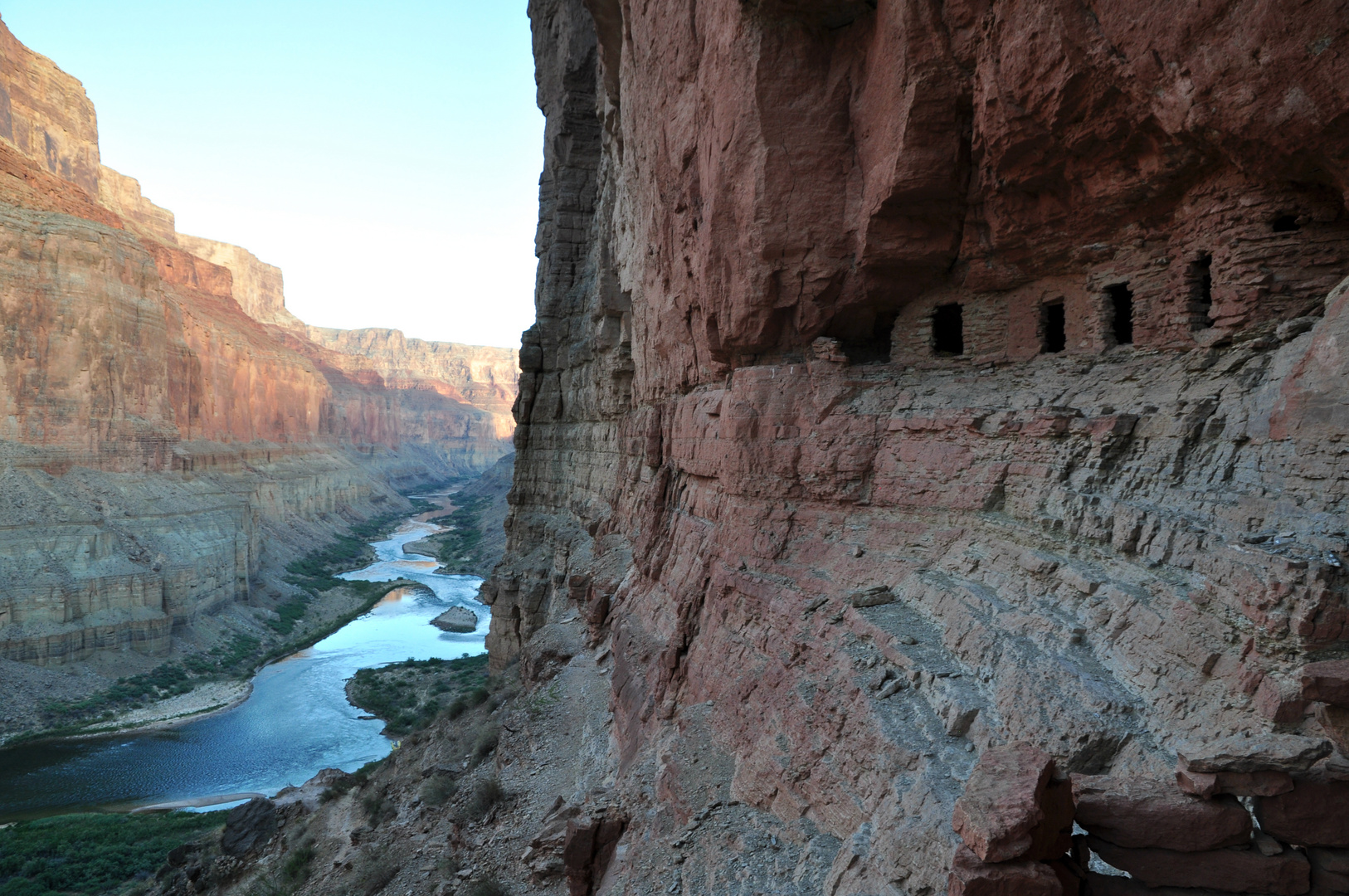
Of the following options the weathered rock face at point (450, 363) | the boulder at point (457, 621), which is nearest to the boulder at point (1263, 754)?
the boulder at point (457, 621)

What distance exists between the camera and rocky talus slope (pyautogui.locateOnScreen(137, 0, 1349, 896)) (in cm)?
461

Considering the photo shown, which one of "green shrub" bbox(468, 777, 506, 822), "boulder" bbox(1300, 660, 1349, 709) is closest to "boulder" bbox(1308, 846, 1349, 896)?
"boulder" bbox(1300, 660, 1349, 709)

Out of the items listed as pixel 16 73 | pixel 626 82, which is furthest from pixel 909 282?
pixel 16 73

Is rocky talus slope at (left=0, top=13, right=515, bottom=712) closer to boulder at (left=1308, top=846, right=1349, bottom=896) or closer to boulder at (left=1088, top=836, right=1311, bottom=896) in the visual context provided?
boulder at (left=1088, top=836, right=1311, bottom=896)

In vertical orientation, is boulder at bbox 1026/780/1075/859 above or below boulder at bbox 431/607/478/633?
above

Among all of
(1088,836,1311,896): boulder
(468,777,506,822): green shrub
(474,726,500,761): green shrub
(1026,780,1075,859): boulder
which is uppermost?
(1026,780,1075,859): boulder

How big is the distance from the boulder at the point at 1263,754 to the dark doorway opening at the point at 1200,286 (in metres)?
4.35

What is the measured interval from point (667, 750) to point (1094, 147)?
27.5 feet

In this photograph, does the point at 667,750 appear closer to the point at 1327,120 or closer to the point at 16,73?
the point at 1327,120

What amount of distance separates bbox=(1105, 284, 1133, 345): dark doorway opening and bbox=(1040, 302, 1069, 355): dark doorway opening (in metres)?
0.64

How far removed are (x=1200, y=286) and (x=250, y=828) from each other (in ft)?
69.5

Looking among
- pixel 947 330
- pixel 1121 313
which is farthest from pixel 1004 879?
pixel 947 330

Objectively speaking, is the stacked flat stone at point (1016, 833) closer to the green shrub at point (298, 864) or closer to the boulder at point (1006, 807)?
the boulder at point (1006, 807)

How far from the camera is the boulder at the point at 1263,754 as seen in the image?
162 inches
